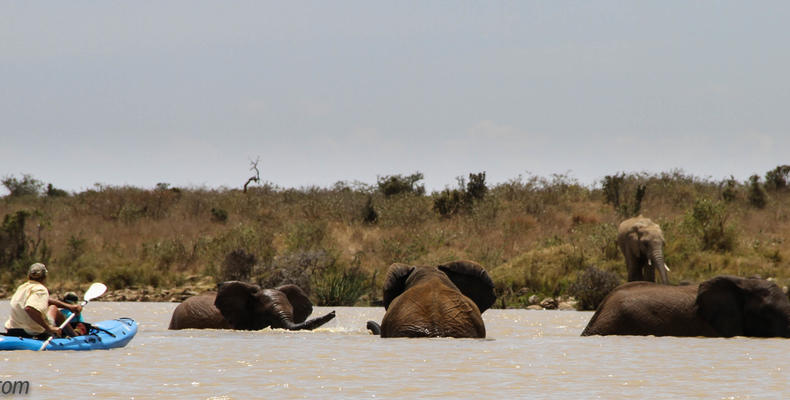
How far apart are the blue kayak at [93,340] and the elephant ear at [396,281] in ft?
11.1

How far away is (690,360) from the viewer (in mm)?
12484

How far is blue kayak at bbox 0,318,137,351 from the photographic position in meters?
13.7

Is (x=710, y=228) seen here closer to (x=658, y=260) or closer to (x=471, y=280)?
(x=658, y=260)

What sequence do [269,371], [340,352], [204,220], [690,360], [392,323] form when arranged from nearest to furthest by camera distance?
[269,371]
[690,360]
[340,352]
[392,323]
[204,220]

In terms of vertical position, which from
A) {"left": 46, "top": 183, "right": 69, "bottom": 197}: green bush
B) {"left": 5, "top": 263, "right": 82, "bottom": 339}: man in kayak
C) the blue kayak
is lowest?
the blue kayak

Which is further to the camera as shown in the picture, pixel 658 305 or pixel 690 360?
pixel 658 305

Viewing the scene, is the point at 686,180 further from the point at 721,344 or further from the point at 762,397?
the point at 762,397

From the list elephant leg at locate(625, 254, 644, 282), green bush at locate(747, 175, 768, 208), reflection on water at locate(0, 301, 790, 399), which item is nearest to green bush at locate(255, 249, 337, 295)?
elephant leg at locate(625, 254, 644, 282)

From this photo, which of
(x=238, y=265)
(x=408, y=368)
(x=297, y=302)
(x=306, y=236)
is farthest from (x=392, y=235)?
(x=408, y=368)

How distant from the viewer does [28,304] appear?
13680 mm

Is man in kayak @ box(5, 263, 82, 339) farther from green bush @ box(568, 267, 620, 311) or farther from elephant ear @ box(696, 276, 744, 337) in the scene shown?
green bush @ box(568, 267, 620, 311)

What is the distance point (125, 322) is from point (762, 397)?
8548mm

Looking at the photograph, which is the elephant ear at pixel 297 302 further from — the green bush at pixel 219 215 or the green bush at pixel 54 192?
the green bush at pixel 54 192

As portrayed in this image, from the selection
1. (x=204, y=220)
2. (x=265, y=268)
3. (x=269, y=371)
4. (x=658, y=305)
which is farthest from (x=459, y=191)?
(x=269, y=371)
